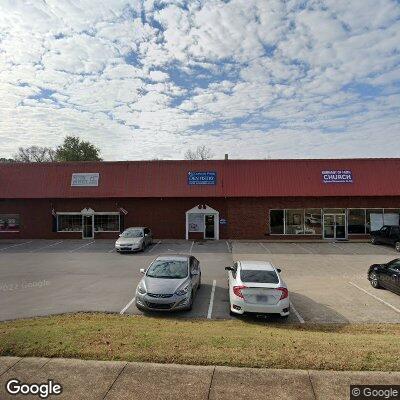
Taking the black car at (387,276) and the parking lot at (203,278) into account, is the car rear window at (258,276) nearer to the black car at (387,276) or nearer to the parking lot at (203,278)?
the parking lot at (203,278)

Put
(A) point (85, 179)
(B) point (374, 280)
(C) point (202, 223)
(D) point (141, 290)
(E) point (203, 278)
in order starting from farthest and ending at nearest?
(A) point (85, 179) < (C) point (202, 223) < (E) point (203, 278) < (B) point (374, 280) < (D) point (141, 290)

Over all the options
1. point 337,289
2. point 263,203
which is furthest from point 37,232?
point 337,289

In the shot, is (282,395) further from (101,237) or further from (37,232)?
(37,232)

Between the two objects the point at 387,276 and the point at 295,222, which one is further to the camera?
the point at 295,222

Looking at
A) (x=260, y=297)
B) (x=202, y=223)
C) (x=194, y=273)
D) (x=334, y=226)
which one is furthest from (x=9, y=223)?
(x=260, y=297)

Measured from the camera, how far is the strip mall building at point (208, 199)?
94.2 feet

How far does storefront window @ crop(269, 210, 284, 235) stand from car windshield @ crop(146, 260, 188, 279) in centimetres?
1720

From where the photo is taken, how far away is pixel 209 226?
29.3 m

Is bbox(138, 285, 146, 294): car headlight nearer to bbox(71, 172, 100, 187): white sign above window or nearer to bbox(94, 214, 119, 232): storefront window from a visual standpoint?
bbox(94, 214, 119, 232): storefront window

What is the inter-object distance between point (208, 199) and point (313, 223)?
837 centimetres

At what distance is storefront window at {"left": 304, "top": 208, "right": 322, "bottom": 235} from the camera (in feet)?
94.7

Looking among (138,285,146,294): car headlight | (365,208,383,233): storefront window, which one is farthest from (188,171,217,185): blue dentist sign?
(138,285,146,294): car headlight

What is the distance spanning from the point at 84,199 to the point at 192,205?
28.3ft

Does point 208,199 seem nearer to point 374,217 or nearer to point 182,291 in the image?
point 374,217
